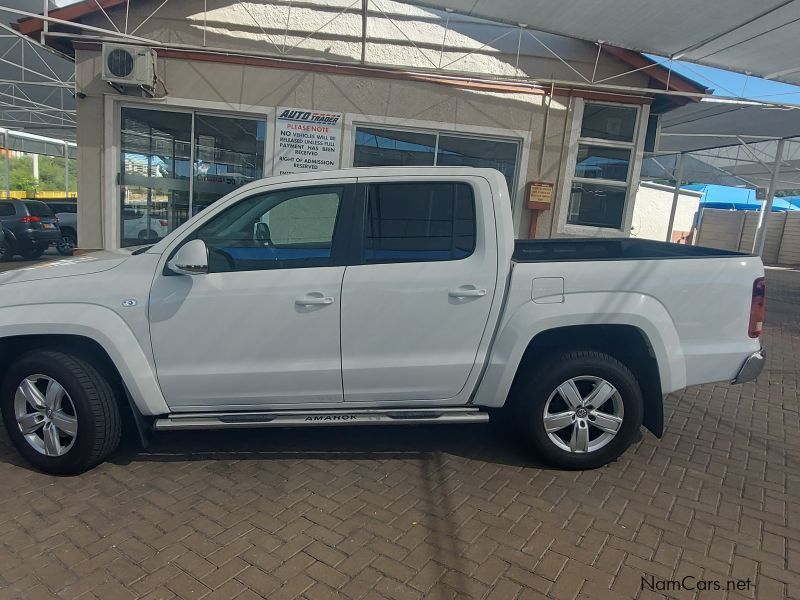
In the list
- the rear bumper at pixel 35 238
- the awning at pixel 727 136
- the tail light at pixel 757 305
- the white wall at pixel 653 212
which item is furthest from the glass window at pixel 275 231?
the white wall at pixel 653 212

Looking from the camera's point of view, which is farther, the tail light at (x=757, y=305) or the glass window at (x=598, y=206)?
the glass window at (x=598, y=206)

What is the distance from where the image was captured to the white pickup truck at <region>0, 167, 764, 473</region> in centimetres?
322

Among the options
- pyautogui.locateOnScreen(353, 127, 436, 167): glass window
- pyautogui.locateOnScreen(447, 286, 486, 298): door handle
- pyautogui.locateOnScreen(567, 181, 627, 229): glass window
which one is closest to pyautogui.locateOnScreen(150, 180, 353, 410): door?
pyautogui.locateOnScreen(447, 286, 486, 298): door handle

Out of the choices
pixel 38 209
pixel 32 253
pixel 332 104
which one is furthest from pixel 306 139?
pixel 38 209

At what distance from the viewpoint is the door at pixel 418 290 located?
130 inches

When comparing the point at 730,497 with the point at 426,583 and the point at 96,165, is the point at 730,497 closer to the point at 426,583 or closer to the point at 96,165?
the point at 426,583

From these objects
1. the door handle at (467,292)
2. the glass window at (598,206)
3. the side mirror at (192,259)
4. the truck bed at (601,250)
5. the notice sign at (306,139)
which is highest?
the notice sign at (306,139)

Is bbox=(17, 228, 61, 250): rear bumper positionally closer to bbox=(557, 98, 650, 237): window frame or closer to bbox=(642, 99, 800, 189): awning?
bbox=(557, 98, 650, 237): window frame

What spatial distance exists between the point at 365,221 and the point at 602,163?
6.95m

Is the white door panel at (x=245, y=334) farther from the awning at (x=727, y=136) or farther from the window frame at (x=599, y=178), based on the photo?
the awning at (x=727, y=136)

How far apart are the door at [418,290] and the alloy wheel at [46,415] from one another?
5.71 ft

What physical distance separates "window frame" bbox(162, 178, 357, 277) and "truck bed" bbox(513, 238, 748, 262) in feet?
4.02

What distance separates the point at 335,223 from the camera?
11.2 feet

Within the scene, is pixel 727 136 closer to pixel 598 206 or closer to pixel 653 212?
pixel 598 206
